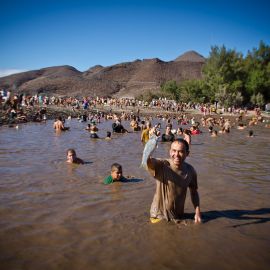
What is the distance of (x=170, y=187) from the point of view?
4.51 metres

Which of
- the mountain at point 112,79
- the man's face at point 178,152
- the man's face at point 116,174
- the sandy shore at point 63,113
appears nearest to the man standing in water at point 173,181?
the man's face at point 178,152

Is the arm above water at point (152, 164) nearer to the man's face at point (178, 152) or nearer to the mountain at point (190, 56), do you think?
the man's face at point (178, 152)

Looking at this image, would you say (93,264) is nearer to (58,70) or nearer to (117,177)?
(117,177)

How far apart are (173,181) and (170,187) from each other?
109mm

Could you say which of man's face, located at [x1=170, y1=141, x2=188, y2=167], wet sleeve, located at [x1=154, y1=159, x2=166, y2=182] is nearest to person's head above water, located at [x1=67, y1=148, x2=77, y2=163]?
wet sleeve, located at [x1=154, y1=159, x2=166, y2=182]

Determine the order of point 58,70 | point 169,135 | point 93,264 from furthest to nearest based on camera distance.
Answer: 1. point 58,70
2. point 169,135
3. point 93,264

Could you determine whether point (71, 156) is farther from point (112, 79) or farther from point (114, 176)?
point (112, 79)

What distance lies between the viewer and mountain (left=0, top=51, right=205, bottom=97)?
273 ft

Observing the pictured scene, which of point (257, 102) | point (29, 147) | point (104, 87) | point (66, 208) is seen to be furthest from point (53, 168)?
point (104, 87)

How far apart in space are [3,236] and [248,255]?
11.4 ft

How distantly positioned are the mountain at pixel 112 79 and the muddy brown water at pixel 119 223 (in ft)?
224

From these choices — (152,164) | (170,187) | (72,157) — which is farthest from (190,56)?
(152,164)

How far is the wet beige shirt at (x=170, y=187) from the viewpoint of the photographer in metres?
4.40

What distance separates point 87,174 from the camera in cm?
873
